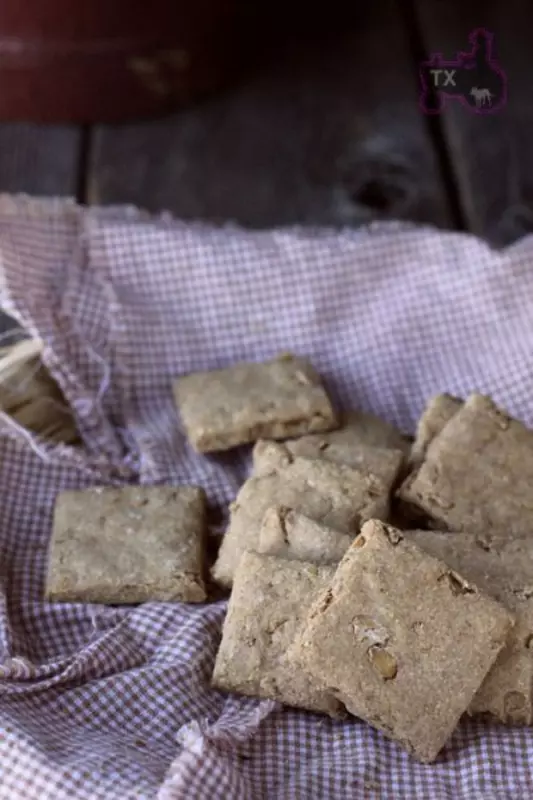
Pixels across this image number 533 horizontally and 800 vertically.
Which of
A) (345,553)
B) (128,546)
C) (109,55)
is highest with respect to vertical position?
(109,55)

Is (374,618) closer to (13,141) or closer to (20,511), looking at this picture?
(20,511)

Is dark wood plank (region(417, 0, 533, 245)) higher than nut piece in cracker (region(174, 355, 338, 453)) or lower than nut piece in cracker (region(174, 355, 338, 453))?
higher

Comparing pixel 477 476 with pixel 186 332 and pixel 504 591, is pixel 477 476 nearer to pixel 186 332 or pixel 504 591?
pixel 504 591

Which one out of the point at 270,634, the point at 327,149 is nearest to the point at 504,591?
the point at 270,634

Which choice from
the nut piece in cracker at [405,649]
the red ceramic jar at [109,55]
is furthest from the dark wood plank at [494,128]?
the nut piece in cracker at [405,649]

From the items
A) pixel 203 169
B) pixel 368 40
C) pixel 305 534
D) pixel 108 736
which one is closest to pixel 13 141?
pixel 203 169

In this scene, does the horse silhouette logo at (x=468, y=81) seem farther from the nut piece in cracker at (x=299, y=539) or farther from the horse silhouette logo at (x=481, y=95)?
the nut piece in cracker at (x=299, y=539)

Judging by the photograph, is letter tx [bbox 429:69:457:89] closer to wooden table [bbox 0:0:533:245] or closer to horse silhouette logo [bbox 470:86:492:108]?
horse silhouette logo [bbox 470:86:492:108]

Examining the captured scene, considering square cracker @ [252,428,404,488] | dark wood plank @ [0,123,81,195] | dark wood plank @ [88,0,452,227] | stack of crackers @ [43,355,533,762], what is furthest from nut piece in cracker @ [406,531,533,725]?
dark wood plank @ [0,123,81,195]
